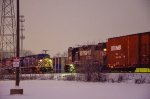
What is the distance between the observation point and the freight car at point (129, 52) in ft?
111

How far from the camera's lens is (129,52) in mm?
36562

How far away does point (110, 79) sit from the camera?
95.0ft

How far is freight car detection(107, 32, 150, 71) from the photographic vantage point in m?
33.9

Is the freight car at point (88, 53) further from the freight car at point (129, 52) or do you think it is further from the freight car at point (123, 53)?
the freight car at point (129, 52)

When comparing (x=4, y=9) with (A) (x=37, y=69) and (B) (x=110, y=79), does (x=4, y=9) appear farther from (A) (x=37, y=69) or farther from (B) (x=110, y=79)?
(A) (x=37, y=69)

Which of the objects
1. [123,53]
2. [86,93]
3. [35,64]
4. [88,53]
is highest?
[88,53]

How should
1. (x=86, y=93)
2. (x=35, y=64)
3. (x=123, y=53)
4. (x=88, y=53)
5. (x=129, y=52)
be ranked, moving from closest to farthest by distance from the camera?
(x=86, y=93) → (x=129, y=52) → (x=123, y=53) → (x=88, y=53) → (x=35, y=64)

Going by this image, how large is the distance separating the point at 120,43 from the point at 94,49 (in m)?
4.89

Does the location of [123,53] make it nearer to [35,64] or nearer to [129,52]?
[129,52]

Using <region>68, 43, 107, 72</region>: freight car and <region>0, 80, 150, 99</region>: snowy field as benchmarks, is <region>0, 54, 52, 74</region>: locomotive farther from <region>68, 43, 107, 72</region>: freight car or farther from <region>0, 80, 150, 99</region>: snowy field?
<region>0, 80, 150, 99</region>: snowy field

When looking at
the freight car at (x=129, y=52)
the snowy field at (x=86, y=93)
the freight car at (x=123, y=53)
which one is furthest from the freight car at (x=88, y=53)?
the snowy field at (x=86, y=93)

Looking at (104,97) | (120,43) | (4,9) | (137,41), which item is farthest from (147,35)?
(104,97)

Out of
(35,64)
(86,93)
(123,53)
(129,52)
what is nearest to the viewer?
(86,93)

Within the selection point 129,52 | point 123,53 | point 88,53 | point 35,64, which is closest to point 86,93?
point 129,52
